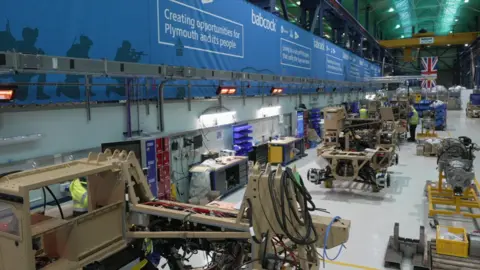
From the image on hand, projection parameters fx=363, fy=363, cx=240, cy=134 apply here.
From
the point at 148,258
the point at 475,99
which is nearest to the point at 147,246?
the point at 148,258

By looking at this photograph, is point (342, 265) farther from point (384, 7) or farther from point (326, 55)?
point (384, 7)

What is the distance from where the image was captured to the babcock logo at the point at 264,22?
10.9 meters

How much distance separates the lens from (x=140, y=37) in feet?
22.4

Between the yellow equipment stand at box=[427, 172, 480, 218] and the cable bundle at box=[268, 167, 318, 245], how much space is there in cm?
510

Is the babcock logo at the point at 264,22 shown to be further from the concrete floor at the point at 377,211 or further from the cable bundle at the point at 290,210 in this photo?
the cable bundle at the point at 290,210

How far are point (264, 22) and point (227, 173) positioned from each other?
16.9 feet

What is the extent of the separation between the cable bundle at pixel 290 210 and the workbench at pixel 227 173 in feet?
17.5

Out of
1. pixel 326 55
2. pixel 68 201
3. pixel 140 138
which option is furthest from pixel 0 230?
pixel 326 55

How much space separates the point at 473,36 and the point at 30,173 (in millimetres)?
35518

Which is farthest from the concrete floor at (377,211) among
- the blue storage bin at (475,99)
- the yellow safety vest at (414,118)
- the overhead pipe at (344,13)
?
the blue storage bin at (475,99)

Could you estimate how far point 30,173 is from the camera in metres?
3.26

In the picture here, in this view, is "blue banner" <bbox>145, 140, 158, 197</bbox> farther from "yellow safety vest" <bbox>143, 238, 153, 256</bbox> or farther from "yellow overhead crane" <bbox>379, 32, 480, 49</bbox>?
"yellow overhead crane" <bbox>379, 32, 480, 49</bbox>

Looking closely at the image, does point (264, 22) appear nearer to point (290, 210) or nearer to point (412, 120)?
point (412, 120)

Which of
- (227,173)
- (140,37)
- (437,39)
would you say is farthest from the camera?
(437,39)
